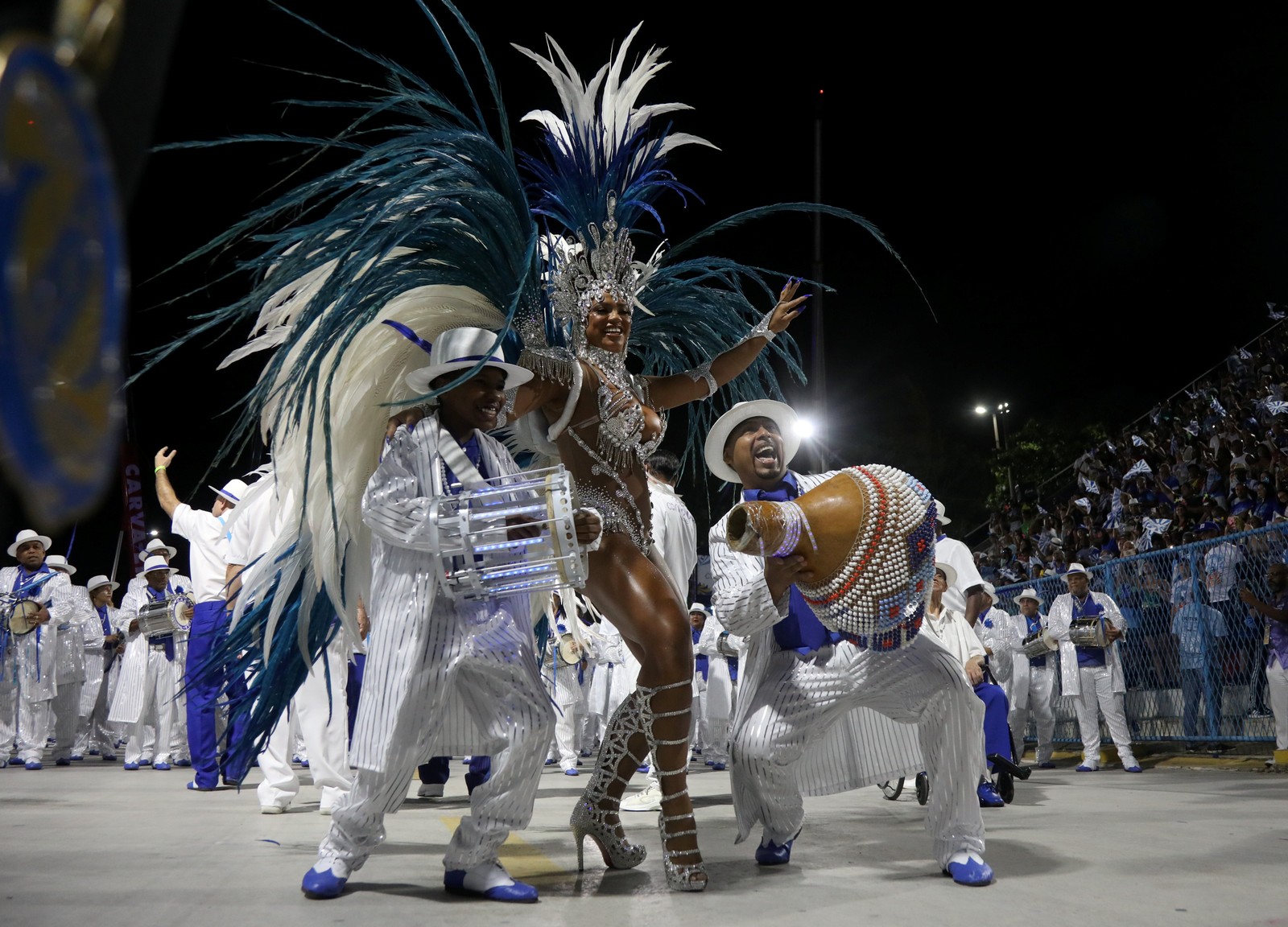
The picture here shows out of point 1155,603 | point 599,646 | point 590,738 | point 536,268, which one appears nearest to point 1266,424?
point 1155,603

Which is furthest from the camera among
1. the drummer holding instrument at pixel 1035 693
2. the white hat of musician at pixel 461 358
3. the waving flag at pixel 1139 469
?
the waving flag at pixel 1139 469

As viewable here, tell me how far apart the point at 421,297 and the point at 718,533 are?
1375 mm

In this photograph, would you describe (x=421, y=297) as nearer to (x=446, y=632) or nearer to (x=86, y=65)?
(x=446, y=632)

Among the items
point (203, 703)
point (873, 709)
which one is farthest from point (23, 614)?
point (873, 709)

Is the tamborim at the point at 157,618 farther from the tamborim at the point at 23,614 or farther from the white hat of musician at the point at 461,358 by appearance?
the white hat of musician at the point at 461,358

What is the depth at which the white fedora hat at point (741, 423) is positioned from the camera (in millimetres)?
4293

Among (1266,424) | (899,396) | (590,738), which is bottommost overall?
(590,738)

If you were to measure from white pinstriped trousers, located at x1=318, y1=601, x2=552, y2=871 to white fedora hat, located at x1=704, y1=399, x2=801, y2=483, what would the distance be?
119 centimetres

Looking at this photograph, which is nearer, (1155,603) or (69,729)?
(1155,603)

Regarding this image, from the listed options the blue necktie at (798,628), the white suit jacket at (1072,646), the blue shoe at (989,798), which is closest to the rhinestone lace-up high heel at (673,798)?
the blue necktie at (798,628)

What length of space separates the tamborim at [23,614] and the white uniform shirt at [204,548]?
350 centimetres

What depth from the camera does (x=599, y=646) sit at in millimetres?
12281

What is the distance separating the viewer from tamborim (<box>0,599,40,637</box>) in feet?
Answer: 34.6

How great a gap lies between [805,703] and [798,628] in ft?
0.92
